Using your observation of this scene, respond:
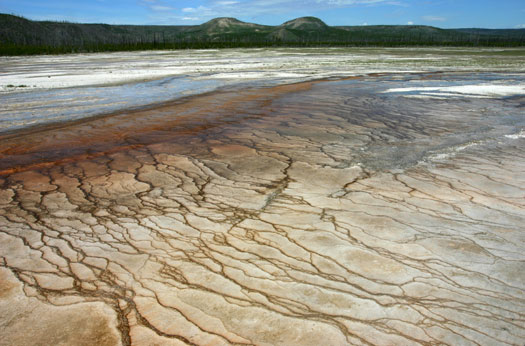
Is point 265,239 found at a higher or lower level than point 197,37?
lower

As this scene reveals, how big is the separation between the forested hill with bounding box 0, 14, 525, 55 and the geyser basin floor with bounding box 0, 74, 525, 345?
1993 inches

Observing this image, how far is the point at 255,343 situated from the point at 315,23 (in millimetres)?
188125

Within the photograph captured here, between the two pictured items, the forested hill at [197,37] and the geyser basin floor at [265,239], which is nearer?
the geyser basin floor at [265,239]

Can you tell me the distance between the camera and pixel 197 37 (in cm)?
13488

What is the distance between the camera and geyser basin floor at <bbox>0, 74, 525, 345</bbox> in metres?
2.26

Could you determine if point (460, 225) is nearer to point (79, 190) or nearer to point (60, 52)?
point (79, 190)

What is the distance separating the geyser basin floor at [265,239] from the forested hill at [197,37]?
166 feet

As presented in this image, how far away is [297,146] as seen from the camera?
Answer: 5812mm

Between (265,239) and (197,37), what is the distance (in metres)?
141

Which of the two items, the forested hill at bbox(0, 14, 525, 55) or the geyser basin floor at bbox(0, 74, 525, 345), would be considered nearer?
the geyser basin floor at bbox(0, 74, 525, 345)

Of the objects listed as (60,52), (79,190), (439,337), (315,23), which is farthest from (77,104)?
(315,23)

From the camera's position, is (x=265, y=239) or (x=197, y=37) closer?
(x=265, y=239)

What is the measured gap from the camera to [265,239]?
125 inches

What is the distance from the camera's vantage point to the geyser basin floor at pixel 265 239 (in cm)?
226
